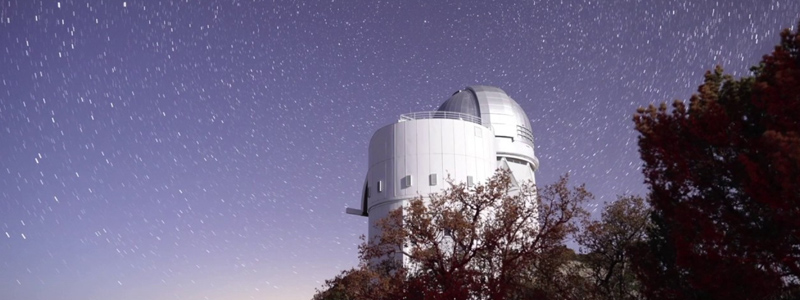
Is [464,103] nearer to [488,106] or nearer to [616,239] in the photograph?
[488,106]

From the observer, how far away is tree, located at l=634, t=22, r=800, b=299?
11.1 metres

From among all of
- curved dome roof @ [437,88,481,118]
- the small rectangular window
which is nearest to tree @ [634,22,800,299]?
the small rectangular window

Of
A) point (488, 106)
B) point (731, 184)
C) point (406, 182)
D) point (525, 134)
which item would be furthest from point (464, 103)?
point (731, 184)

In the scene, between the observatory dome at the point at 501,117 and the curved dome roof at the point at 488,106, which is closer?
the observatory dome at the point at 501,117

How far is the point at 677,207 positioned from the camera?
13156 mm

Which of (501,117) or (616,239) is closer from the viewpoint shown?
(616,239)

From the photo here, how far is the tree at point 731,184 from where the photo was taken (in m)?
11.1

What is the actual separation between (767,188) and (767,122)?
1309mm

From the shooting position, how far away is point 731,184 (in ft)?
41.3

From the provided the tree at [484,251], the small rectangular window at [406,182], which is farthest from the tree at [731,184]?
the small rectangular window at [406,182]

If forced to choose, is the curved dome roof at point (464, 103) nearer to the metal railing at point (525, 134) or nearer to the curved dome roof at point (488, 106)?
the curved dome roof at point (488, 106)

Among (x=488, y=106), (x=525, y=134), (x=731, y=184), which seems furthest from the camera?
(x=525, y=134)

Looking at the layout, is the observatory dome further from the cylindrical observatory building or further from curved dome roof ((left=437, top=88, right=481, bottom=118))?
the cylindrical observatory building

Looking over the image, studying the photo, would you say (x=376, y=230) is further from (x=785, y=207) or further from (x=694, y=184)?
(x=785, y=207)
